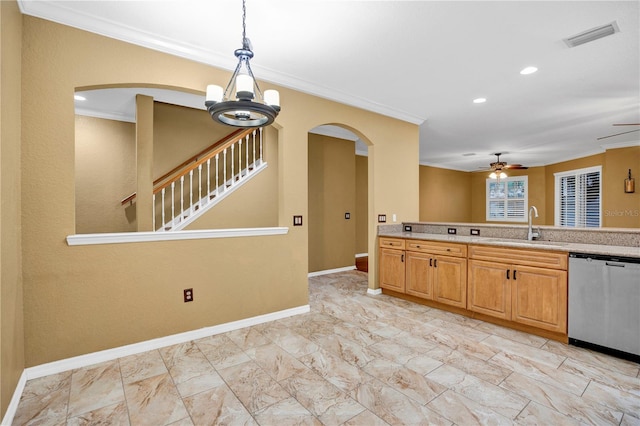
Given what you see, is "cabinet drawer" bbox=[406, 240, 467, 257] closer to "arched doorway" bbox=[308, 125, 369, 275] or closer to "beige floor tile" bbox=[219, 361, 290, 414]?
"arched doorway" bbox=[308, 125, 369, 275]

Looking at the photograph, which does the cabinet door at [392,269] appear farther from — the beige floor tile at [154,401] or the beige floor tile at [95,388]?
the beige floor tile at [95,388]

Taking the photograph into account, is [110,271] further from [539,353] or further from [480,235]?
[480,235]

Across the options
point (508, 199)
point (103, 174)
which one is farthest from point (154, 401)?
point (508, 199)

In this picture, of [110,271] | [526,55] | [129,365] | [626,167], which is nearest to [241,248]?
[110,271]

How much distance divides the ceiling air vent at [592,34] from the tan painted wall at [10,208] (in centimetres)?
412

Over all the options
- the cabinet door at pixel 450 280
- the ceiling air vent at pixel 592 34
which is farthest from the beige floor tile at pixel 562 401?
the ceiling air vent at pixel 592 34

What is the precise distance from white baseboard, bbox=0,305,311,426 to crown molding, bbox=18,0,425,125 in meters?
2.63

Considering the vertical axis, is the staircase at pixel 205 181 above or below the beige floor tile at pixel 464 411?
above

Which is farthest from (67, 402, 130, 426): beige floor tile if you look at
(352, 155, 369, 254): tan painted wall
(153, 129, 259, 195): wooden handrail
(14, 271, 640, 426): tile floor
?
(352, 155, 369, 254): tan painted wall

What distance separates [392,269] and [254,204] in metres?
2.41

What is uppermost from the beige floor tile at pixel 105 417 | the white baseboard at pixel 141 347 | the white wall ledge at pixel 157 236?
the white wall ledge at pixel 157 236

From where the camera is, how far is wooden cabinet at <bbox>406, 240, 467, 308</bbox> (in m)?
3.68

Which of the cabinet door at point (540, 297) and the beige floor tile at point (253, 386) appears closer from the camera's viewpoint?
the beige floor tile at point (253, 386)

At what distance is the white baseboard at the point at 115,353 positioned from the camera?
6.74 ft
